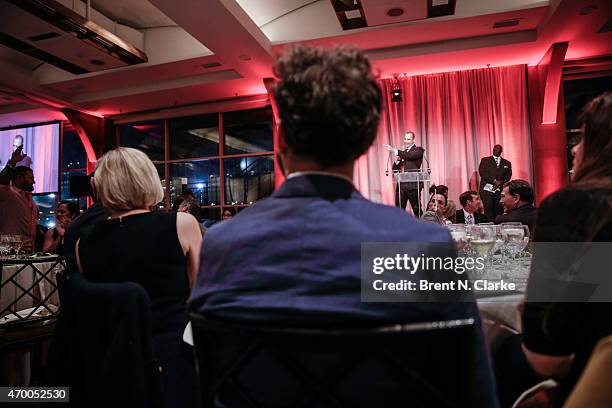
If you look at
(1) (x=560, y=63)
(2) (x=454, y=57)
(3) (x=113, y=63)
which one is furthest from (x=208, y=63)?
(1) (x=560, y=63)

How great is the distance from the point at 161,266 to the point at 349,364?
0.93m

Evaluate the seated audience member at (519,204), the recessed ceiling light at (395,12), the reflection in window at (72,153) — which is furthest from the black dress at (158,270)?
the reflection in window at (72,153)

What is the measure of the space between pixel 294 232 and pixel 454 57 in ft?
19.9

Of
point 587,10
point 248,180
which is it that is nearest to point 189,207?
point 248,180

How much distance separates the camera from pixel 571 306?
0.81 metres

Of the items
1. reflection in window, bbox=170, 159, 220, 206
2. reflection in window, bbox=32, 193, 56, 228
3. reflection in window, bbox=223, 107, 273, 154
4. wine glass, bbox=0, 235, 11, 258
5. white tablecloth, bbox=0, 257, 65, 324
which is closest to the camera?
white tablecloth, bbox=0, 257, 65, 324

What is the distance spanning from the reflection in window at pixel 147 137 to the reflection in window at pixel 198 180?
1.56ft

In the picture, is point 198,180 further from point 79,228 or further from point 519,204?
point 79,228

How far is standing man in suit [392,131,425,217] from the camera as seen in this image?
20.8 ft

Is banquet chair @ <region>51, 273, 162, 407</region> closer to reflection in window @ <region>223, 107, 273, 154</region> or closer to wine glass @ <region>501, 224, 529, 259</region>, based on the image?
wine glass @ <region>501, 224, 529, 259</region>

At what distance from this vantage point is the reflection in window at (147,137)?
27.3 feet

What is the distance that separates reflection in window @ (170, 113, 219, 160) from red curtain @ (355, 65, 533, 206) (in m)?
3.04

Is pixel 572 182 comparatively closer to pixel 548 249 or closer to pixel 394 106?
pixel 548 249

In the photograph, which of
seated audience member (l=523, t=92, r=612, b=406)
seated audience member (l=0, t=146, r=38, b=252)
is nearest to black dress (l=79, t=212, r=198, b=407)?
seated audience member (l=523, t=92, r=612, b=406)
